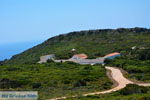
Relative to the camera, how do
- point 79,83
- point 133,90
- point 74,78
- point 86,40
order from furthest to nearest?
point 86,40 → point 74,78 → point 79,83 → point 133,90

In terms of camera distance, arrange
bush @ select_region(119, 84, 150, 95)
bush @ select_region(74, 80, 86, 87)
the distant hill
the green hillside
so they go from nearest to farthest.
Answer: bush @ select_region(119, 84, 150, 95) < the green hillside < bush @ select_region(74, 80, 86, 87) < the distant hill

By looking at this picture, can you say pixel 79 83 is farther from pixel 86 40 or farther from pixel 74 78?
pixel 86 40

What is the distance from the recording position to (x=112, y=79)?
41.2m

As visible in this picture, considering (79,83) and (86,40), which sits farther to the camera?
(86,40)

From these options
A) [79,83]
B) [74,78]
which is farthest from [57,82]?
[79,83]

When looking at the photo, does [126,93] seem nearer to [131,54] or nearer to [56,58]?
[131,54]

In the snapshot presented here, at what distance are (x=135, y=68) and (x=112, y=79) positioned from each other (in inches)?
258

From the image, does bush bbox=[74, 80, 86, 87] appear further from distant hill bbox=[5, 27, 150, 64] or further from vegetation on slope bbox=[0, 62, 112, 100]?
distant hill bbox=[5, 27, 150, 64]

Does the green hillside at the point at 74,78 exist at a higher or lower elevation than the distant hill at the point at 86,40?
lower

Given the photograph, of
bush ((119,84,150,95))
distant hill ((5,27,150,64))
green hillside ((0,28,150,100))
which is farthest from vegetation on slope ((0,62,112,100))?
distant hill ((5,27,150,64))

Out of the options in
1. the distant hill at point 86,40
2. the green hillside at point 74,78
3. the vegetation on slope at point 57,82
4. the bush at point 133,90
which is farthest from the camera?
the distant hill at point 86,40

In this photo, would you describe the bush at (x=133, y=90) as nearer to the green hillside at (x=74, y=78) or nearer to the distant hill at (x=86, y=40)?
the green hillside at (x=74, y=78)

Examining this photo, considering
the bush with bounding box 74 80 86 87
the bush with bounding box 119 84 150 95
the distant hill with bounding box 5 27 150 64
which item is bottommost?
the bush with bounding box 119 84 150 95

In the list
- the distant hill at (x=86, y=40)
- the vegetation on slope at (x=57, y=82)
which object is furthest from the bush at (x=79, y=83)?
the distant hill at (x=86, y=40)
